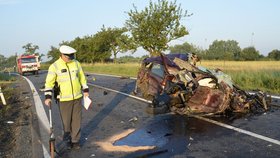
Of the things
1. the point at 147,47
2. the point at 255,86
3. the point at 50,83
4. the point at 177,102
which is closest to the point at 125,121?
the point at 177,102

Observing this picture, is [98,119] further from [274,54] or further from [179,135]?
[274,54]

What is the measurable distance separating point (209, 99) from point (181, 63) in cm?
137

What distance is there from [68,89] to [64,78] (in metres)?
0.22

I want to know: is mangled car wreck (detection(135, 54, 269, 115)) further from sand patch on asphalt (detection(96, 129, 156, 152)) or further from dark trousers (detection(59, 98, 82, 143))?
dark trousers (detection(59, 98, 82, 143))

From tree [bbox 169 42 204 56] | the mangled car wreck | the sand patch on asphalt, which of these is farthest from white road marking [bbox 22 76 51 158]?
tree [bbox 169 42 204 56]

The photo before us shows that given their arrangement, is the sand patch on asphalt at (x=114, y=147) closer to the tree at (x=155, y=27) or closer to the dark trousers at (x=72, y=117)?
the dark trousers at (x=72, y=117)

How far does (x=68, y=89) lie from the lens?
245 inches

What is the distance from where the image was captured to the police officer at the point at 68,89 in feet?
20.1

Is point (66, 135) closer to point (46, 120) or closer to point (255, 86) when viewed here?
point (46, 120)

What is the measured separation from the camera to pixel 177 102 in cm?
911

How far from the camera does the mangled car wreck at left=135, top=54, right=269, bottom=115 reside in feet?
27.6

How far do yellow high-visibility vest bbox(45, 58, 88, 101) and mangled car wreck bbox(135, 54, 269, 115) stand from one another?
3.46 m

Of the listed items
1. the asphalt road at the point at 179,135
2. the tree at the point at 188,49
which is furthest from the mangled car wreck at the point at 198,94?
the tree at the point at 188,49

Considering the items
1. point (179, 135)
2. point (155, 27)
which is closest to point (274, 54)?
point (155, 27)
